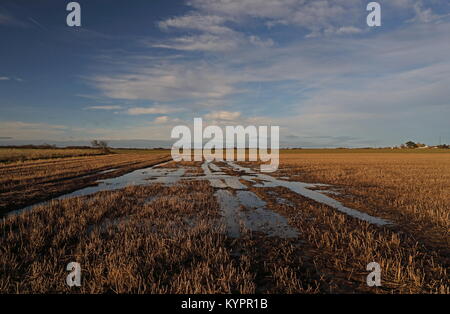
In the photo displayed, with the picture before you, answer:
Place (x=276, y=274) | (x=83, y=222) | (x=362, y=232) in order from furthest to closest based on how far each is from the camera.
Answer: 1. (x=83, y=222)
2. (x=362, y=232)
3. (x=276, y=274)

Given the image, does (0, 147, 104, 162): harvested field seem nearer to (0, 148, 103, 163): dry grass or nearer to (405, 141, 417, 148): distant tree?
(0, 148, 103, 163): dry grass

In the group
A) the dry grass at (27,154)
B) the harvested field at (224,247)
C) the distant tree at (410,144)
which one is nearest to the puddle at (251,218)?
the harvested field at (224,247)

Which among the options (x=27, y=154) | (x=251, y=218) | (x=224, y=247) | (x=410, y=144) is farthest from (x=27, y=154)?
(x=410, y=144)

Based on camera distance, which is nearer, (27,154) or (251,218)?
(251,218)

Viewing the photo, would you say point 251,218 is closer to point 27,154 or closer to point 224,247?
point 224,247

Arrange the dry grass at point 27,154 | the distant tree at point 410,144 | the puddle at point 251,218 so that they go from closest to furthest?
the puddle at point 251,218, the dry grass at point 27,154, the distant tree at point 410,144

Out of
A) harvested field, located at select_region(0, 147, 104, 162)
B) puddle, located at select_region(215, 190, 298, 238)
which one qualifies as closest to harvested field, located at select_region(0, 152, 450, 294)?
puddle, located at select_region(215, 190, 298, 238)

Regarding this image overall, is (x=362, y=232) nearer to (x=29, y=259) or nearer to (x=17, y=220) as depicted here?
(x=29, y=259)

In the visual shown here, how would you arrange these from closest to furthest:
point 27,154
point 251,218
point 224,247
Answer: point 224,247
point 251,218
point 27,154

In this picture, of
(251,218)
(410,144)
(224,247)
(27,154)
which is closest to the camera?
(224,247)

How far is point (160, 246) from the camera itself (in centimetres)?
656

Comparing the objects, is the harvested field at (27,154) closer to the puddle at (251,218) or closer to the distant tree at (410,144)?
the puddle at (251,218)
